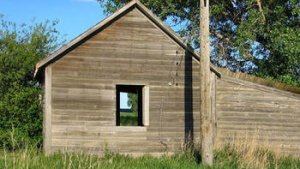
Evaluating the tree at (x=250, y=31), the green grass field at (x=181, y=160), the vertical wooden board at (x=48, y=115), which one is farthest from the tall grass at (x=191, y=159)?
the tree at (x=250, y=31)

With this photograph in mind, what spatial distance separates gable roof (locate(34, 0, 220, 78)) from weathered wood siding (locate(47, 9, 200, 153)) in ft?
0.42

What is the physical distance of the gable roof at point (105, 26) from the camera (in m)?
13.7

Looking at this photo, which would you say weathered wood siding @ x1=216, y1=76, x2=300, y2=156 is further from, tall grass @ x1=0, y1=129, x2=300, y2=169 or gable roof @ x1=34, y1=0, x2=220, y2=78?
gable roof @ x1=34, y1=0, x2=220, y2=78

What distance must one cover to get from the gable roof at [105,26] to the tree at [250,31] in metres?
6.25

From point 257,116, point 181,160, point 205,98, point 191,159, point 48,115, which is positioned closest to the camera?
point 205,98

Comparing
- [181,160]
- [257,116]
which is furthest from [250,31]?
[181,160]

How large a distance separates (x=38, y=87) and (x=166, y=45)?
5.59m

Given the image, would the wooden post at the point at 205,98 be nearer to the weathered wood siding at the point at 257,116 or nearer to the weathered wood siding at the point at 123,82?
the weathered wood siding at the point at 123,82

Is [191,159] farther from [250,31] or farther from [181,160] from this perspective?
[250,31]

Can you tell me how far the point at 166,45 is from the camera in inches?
592

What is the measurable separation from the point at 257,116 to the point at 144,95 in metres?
4.02

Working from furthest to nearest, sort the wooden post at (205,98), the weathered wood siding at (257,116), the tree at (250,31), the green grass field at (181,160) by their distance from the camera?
the tree at (250,31)
the weathered wood siding at (257,116)
the wooden post at (205,98)
the green grass field at (181,160)

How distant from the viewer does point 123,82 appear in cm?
1447

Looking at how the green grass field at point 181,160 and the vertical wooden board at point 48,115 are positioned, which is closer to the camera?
the green grass field at point 181,160
